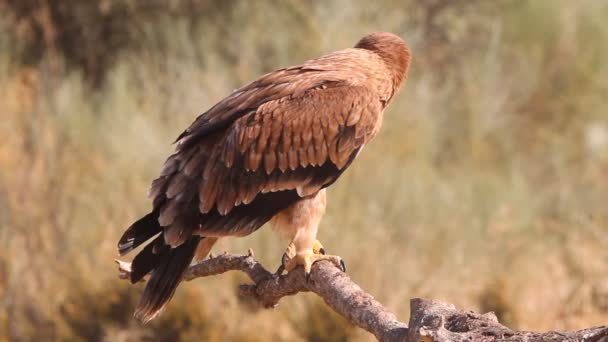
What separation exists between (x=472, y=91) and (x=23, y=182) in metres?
4.27

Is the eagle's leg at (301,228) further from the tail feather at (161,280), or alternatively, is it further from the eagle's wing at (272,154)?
the tail feather at (161,280)

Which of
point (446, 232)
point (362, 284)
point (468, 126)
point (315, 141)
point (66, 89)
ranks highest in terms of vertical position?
point (468, 126)

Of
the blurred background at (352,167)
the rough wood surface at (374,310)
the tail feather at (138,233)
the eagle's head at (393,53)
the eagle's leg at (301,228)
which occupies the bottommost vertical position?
the rough wood surface at (374,310)

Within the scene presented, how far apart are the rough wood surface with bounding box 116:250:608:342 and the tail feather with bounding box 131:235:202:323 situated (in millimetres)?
137

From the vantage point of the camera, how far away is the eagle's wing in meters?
4.65

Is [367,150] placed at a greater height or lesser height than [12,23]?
lesser

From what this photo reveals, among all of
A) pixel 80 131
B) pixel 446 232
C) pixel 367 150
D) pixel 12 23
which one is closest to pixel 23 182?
pixel 80 131

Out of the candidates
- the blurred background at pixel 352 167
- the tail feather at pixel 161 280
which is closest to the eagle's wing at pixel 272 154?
the tail feather at pixel 161 280

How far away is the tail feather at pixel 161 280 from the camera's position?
432 centimetres

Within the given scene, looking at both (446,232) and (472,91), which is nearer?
(446,232)

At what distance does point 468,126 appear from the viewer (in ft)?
35.5

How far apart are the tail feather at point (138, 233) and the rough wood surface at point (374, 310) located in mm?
75

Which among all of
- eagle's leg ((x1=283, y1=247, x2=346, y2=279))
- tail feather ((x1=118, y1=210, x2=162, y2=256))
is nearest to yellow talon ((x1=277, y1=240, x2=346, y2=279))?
eagle's leg ((x1=283, y1=247, x2=346, y2=279))

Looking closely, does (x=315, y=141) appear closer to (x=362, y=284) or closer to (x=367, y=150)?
(x=362, y=284)
